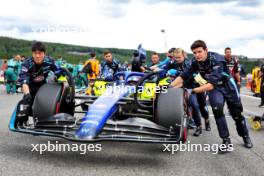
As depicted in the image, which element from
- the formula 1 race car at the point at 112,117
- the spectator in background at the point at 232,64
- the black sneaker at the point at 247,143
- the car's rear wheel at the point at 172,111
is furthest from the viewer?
the spectator in background at the point at 232,64

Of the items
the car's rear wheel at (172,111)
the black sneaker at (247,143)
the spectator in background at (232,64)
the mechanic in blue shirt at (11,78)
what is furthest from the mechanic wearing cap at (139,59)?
the mechanic in blue shirt at (11,78)

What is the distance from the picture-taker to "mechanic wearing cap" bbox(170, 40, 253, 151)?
21.0ft

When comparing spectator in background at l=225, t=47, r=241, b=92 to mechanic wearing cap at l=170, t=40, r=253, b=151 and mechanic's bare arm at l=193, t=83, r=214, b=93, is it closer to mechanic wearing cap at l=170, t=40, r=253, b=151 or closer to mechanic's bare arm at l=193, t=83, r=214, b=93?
mechanic wearing cap at l=170, t=40, r=253, b=151

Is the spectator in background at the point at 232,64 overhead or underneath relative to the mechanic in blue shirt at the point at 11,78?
overhead

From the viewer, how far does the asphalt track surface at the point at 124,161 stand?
4934mm

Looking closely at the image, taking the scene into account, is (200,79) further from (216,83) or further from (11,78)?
(11,78)

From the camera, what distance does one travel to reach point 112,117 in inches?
224

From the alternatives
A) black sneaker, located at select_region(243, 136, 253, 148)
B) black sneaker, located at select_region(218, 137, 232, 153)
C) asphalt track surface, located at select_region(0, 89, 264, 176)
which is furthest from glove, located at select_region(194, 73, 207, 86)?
black sneaker, located at select_region(243, 136, 253, 148)

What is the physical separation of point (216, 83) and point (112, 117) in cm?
176

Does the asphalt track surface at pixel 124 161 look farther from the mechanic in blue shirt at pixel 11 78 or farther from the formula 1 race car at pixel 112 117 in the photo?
the mechanic in blue shirt at pixel 11 78

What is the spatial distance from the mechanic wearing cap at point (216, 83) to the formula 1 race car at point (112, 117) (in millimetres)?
→ 407

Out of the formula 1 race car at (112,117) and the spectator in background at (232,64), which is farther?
the spectator in background at (232,64)

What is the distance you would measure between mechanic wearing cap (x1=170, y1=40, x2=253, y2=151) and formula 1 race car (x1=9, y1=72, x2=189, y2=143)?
41 cm

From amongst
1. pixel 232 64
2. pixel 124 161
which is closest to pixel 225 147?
pixel 124 161
